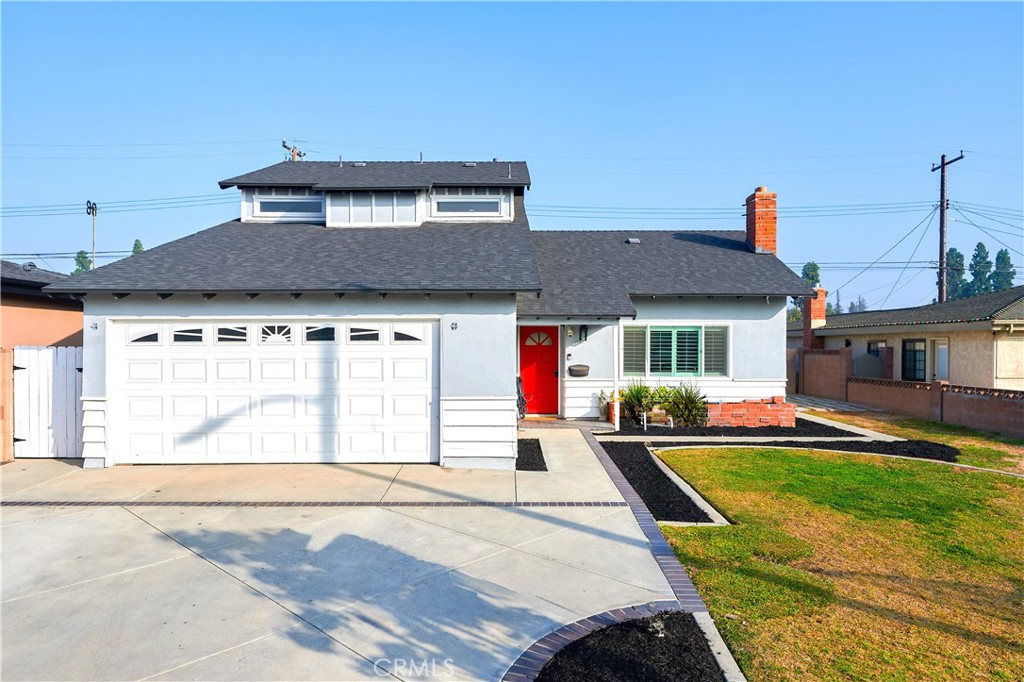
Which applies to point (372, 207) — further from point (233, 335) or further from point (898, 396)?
point (898, 396)

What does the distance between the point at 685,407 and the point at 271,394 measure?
9.57m

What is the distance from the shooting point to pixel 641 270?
14.7m

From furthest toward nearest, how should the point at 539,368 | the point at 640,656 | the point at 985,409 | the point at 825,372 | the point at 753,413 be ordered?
the point at 825,372, the point at 753,413, the point at 539,368, the point at 985,409, the point at 640,656

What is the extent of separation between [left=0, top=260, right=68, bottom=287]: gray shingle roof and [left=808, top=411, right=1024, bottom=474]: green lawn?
63.0 feet

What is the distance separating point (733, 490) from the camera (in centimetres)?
772

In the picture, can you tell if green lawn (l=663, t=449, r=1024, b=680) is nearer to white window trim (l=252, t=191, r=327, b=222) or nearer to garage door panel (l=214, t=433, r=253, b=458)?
garage door panel (l=214, t=433, r=253, b=458)

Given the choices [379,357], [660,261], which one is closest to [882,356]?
[660,261]

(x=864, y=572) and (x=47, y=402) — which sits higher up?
(x=47, y=402)

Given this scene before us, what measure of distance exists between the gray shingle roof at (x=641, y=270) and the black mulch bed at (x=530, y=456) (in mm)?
3086

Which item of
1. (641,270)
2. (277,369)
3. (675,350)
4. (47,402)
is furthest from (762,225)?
(47,402)

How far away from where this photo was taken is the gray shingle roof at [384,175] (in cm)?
1253

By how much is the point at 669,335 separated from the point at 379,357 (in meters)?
8.20

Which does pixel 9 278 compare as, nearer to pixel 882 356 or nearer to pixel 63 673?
pixel 63 673

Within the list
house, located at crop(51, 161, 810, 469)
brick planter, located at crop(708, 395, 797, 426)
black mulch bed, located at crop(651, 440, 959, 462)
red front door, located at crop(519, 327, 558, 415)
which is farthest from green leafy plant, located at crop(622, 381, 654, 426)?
house, located at crop(51, 161, 810, 469)
